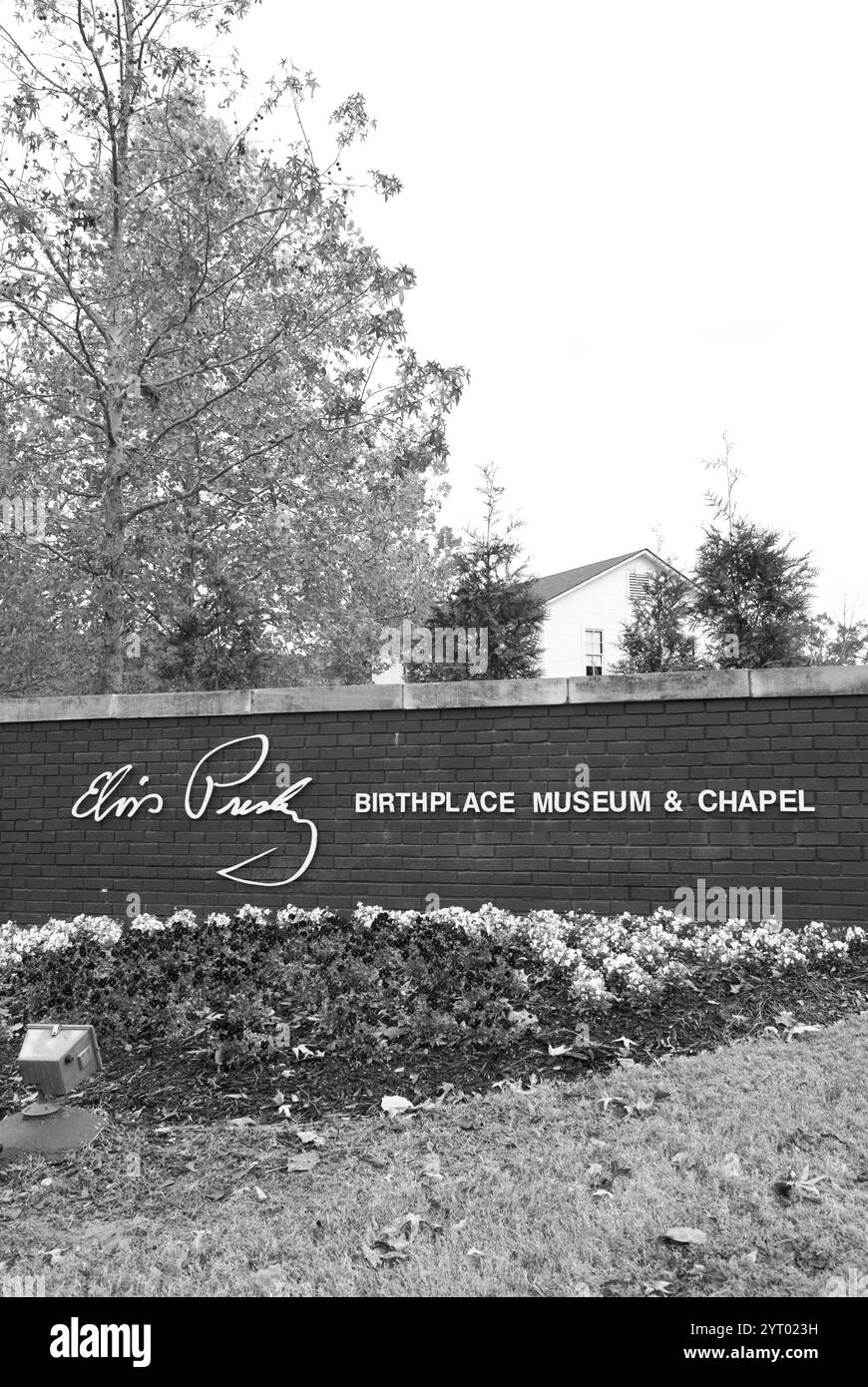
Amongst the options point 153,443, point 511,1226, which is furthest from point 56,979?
point 153,443

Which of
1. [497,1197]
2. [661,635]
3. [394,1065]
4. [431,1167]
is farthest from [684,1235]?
[661,635]

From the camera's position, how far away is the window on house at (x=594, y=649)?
3144 centimetres

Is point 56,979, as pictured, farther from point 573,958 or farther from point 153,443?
point 153,443

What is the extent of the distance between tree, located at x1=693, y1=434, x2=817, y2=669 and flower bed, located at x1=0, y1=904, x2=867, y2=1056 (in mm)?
8999

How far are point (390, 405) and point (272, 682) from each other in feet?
21.1

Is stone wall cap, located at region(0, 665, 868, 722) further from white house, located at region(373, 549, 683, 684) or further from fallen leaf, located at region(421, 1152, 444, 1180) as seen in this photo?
white house, located at region(373, 549, 683, 684)

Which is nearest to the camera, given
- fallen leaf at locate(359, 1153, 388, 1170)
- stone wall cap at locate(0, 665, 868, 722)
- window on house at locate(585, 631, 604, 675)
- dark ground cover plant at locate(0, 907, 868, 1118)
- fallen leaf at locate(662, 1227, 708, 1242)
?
fallen leaf at locate(662, 1227, 708, 1242)

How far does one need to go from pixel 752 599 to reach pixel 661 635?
106 inches

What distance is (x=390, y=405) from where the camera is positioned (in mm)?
Result: 12891

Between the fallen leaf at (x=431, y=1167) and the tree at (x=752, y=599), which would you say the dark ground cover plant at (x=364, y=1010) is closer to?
the fallen leaf at (x=431, y=1167)

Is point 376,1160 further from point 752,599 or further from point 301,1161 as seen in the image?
point 752,599

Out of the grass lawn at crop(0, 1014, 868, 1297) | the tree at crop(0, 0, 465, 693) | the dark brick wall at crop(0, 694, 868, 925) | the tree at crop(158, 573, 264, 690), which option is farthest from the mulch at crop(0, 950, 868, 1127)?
the tree at crop(158, 573, 264, 690)

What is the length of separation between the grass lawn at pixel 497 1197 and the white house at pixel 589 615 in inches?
1017

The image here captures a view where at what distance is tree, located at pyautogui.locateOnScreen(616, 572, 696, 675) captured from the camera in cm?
1892
